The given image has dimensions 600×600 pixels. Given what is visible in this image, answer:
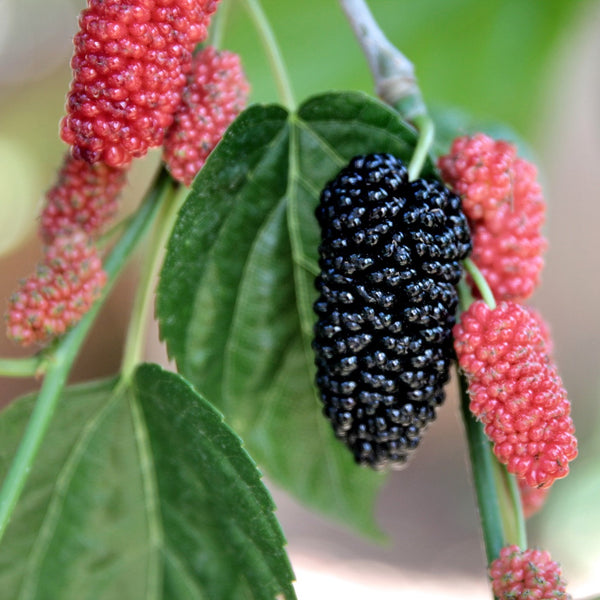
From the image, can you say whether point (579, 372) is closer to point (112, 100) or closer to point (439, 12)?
point (439, 12)

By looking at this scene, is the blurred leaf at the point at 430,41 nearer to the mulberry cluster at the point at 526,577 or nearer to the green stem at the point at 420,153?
the green stem at the point at 420,153

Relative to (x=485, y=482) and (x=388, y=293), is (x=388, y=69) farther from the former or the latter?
(x=485, y=482)

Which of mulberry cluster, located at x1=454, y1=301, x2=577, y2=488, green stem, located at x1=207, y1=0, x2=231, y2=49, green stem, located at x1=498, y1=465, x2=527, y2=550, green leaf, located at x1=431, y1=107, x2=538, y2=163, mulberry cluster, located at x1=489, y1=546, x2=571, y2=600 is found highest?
green leaf, located at x1=431, y1=107, x2=538, y2=163

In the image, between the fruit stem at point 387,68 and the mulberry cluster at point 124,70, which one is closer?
the mulberry cluster at point 124,70

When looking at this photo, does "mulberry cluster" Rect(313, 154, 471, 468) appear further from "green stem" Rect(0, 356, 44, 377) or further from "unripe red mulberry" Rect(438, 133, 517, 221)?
"green stem" Rect(0, 356, 44, 377)

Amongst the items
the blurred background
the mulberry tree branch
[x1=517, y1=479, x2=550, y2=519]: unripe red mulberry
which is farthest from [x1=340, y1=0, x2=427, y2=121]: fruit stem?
the blurred background

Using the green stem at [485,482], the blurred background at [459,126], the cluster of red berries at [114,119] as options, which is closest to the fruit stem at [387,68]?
the cluster of red berries at [114,119]

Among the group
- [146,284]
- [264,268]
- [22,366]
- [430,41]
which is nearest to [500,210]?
[264,268]
